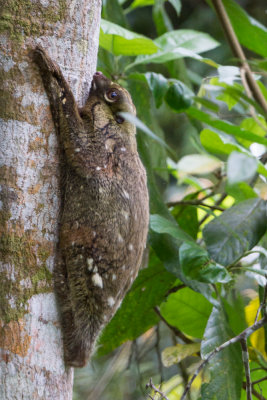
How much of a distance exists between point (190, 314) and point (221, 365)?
513 millimetres

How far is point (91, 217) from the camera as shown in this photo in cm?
168

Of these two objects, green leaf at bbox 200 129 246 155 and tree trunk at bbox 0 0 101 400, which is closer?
tree trunk at bbox 0 0 101 400

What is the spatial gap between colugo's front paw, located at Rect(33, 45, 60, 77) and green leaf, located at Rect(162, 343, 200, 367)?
5.08ft

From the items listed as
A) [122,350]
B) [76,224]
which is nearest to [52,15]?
[76,224]

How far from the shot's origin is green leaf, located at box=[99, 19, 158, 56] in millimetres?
2240

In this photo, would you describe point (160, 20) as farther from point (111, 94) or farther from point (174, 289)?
point (174, 289)

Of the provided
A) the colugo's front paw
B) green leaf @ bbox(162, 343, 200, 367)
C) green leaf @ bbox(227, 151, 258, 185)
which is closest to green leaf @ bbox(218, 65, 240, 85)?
the colugo's front paw

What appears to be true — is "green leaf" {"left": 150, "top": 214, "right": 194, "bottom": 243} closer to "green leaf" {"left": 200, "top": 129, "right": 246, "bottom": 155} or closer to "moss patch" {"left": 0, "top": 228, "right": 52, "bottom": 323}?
"green leaf" {"left": 200, "top": 129, "right": 246, "bottom": 155}

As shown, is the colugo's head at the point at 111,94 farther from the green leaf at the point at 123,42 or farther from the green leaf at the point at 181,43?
the green leaf at the point at 181,43

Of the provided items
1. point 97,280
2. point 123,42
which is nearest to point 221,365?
point 97,280

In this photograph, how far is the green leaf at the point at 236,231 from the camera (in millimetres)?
2156

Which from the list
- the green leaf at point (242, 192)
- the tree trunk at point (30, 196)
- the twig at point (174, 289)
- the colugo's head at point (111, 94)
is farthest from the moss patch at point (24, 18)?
the twig at point (174, 289)

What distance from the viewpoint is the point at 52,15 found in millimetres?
1645

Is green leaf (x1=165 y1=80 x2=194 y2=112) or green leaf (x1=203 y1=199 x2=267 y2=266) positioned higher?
green leaf (x1=165 y1=80 x2=194 y2=112)
